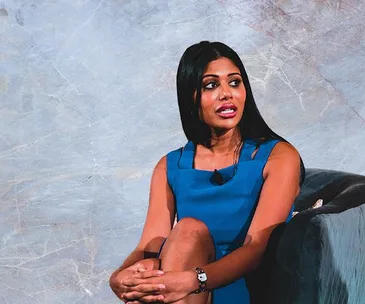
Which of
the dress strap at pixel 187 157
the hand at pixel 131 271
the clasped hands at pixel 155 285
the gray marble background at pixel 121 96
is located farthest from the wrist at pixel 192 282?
the gray marble background at pixel 121 96

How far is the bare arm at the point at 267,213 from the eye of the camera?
1650mm

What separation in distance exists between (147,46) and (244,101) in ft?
5.63

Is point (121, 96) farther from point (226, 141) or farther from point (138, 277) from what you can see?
point (138, 277)

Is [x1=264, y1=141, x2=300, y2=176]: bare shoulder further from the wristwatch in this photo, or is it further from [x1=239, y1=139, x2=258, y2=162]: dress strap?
the wristwatch

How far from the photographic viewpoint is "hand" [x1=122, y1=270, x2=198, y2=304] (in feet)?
→ 5.18

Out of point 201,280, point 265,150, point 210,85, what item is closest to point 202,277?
point 201,280

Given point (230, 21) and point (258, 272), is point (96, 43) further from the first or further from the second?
point (258, 272)

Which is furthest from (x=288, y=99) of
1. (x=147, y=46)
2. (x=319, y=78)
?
(x=147, y=46)

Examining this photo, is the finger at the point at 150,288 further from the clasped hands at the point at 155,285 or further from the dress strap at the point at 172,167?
the dress strap at the point at 172,167

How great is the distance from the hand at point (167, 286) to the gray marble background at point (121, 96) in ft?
5.15

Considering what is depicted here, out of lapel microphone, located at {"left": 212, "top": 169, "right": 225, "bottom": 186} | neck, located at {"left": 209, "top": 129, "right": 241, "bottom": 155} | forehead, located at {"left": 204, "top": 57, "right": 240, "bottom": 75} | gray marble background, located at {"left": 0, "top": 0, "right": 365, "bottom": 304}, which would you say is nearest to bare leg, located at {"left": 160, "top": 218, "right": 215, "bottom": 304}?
lapel microphone, located at {"left": 212, "top": 169, "right": 225, "bottom": 186}

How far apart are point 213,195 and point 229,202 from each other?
0.14 ft

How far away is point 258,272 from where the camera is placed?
173 centimetres

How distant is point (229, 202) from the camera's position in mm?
1820
